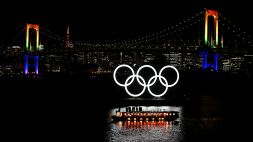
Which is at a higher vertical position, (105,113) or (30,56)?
(30,56)

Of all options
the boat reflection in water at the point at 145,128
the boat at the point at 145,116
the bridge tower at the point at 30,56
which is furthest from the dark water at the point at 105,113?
the bridge tower at the point at 30,56

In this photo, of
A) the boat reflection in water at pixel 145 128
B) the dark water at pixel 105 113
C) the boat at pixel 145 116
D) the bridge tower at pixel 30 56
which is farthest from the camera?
the bridge tower at pixel 30 56

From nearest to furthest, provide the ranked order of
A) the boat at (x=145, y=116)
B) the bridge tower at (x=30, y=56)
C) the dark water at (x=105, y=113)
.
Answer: the dark water at (x=105, y=113) < the boat at (x=145, y=116) < the bridge tower at (x=30, y=56)

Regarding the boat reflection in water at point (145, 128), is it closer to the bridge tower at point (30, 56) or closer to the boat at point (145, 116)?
the boat at point (145, 116)

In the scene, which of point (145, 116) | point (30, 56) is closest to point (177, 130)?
point (145, 116)

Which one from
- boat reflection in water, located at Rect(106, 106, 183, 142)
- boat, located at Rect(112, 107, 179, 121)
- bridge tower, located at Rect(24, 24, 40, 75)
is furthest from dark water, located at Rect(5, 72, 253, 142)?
bridge tower, located at Rect(24, 24, 40, 75)

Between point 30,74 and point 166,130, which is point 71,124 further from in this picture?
point 30,74

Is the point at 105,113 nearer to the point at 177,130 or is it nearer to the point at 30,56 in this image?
the point at 177,130

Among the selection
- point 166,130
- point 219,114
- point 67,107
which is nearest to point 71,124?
point 166,130
